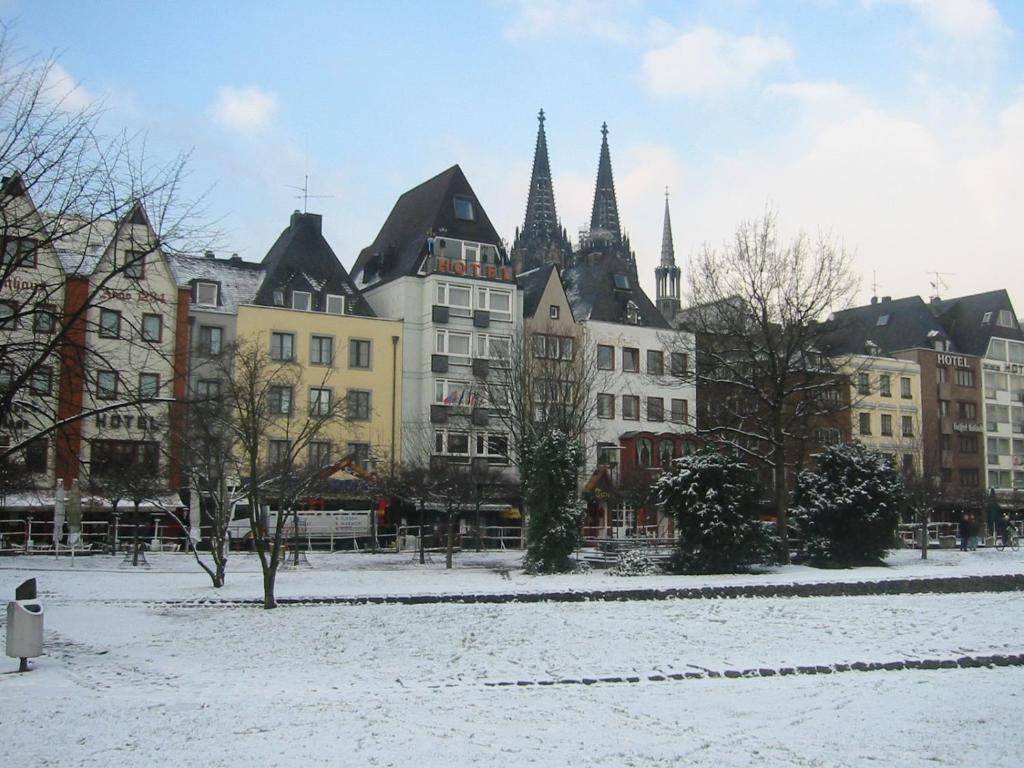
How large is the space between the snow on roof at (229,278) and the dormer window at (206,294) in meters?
0.27

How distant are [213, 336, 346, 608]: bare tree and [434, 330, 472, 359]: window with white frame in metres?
6.60

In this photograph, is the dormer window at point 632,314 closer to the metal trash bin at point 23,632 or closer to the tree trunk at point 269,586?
the tree trunk at point 269,586

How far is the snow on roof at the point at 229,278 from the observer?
5538 centimetres

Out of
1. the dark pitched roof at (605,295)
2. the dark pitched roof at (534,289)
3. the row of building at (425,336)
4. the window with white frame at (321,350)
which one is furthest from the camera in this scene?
the dark pitched roof at (605,295)

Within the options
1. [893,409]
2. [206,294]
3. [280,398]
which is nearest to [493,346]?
[280,398]

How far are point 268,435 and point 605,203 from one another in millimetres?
115253

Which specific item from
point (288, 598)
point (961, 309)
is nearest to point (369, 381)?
point (288, 598)

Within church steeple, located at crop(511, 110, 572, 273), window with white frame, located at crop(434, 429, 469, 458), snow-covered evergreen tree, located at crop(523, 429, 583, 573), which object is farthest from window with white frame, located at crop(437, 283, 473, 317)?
church steeple, located at crop(511, 110, 572, 273)

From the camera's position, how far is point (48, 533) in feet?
136

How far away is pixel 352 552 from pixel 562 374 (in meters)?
12.0

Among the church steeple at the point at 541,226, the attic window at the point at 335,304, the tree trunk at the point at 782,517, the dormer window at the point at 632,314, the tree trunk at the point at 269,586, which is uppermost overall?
the church steeple at the point at 541,226

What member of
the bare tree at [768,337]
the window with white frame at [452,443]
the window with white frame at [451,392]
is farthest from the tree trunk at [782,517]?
the window with white frame at [451,392]

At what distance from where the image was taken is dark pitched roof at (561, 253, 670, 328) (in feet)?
218

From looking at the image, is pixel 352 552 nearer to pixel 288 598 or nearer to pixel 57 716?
pixel 288 598
